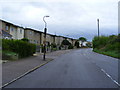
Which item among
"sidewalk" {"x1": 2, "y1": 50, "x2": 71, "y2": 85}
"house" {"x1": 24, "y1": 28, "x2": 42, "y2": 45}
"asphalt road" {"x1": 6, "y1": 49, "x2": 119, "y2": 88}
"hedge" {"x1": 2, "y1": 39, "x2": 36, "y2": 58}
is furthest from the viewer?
"house" {"x1": 24, "y1": 28, "x2": 42, "y2": 45}

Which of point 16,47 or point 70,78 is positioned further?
point 16,47

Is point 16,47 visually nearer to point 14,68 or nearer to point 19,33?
point 14,68

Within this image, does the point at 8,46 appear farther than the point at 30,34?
No

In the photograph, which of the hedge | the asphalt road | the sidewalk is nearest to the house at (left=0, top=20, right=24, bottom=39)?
the hedge

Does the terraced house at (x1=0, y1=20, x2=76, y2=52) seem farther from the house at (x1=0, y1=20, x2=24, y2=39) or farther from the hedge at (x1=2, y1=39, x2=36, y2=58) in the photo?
the hedge at (x1=2, y1=39, x2=36, y2=58)

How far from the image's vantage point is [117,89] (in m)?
6.74

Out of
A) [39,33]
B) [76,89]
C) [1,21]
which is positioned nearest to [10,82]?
[76,89]

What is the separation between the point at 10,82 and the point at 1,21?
29.6m

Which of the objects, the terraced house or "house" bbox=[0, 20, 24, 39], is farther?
"house" bbox=[0, 20, 24, 39]

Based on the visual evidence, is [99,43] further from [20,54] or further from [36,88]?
[36,88]

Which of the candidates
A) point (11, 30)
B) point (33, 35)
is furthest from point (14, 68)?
point (33, 35)

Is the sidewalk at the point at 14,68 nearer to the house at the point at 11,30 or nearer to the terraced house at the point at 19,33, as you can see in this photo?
the terraced house at the point at 19,33

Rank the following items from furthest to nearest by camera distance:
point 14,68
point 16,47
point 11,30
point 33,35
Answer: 1. point 33,35
2. point 11,30
3. point 16,47
4. point 14,68

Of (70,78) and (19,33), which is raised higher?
(19,33)
